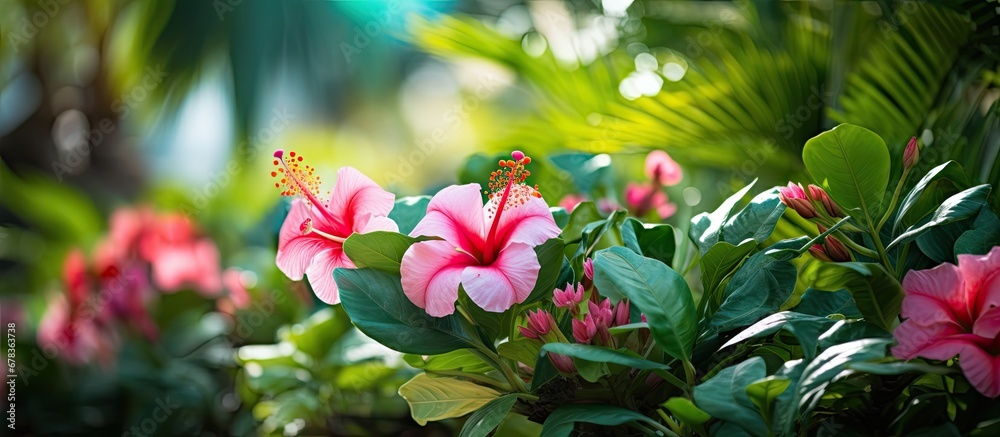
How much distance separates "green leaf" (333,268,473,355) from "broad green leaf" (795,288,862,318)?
0.18 m

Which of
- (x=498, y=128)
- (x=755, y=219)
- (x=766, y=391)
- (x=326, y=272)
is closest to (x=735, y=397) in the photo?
(x=766, y=391)

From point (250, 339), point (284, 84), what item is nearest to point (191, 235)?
point (250, 339)

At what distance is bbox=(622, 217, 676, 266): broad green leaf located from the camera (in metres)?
0.45

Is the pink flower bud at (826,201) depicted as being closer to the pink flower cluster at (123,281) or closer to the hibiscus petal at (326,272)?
the hibiscus petal at (326,272)

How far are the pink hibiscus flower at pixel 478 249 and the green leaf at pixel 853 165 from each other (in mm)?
141

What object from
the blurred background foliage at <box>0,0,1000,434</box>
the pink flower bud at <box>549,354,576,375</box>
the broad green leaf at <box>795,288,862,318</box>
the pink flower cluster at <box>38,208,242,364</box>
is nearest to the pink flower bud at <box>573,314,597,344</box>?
the pink flower bud at <box>549,354,576,375</box>

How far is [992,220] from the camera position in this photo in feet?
1.22

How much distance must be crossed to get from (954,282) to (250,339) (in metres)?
0.73

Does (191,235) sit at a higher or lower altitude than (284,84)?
lower

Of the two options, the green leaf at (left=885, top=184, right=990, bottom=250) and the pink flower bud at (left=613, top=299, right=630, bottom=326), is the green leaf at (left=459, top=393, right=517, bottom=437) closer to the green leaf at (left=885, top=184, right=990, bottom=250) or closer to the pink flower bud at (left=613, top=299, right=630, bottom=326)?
the pink flower bud at (left=613, top=299, right=630, bottom=326)

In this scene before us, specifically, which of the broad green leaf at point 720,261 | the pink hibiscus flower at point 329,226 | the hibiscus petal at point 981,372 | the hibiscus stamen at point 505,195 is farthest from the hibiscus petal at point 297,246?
the hibiscus petal at point 981,372

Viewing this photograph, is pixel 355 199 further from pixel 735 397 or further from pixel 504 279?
pixel 735 397

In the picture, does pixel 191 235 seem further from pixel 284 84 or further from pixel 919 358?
pixel 284 84

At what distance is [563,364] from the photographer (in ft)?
1.21
